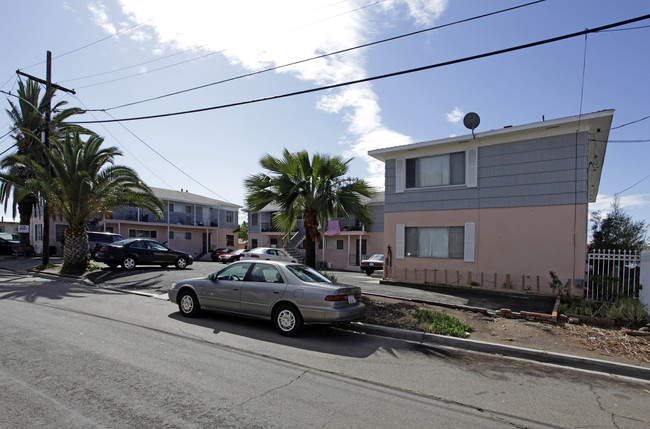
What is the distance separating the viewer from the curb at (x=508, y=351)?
19.3ft

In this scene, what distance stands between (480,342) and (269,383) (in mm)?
4082

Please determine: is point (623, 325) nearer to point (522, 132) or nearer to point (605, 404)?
point (605, 404)

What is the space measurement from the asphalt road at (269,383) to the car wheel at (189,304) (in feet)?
2.71

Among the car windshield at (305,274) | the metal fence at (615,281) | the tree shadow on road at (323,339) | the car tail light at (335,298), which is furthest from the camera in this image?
the metal fence at (615,281)

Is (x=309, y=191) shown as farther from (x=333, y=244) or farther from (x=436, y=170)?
(x=333, y=244)

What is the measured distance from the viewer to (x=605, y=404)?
4.60 m

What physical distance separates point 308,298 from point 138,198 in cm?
1290

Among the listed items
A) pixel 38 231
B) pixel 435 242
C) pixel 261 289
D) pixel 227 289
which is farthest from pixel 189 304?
pixel 38 231

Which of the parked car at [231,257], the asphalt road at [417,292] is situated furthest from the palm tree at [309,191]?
the parked car at [231,257]

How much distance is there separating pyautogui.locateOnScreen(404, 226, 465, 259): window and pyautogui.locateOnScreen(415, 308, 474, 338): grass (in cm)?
595

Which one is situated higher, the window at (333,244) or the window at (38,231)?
the window at (38,231)

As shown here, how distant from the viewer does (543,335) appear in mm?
7586

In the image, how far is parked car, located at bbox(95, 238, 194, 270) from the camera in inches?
649

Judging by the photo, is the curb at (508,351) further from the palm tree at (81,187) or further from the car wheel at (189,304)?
the palm tree at (81,187)
